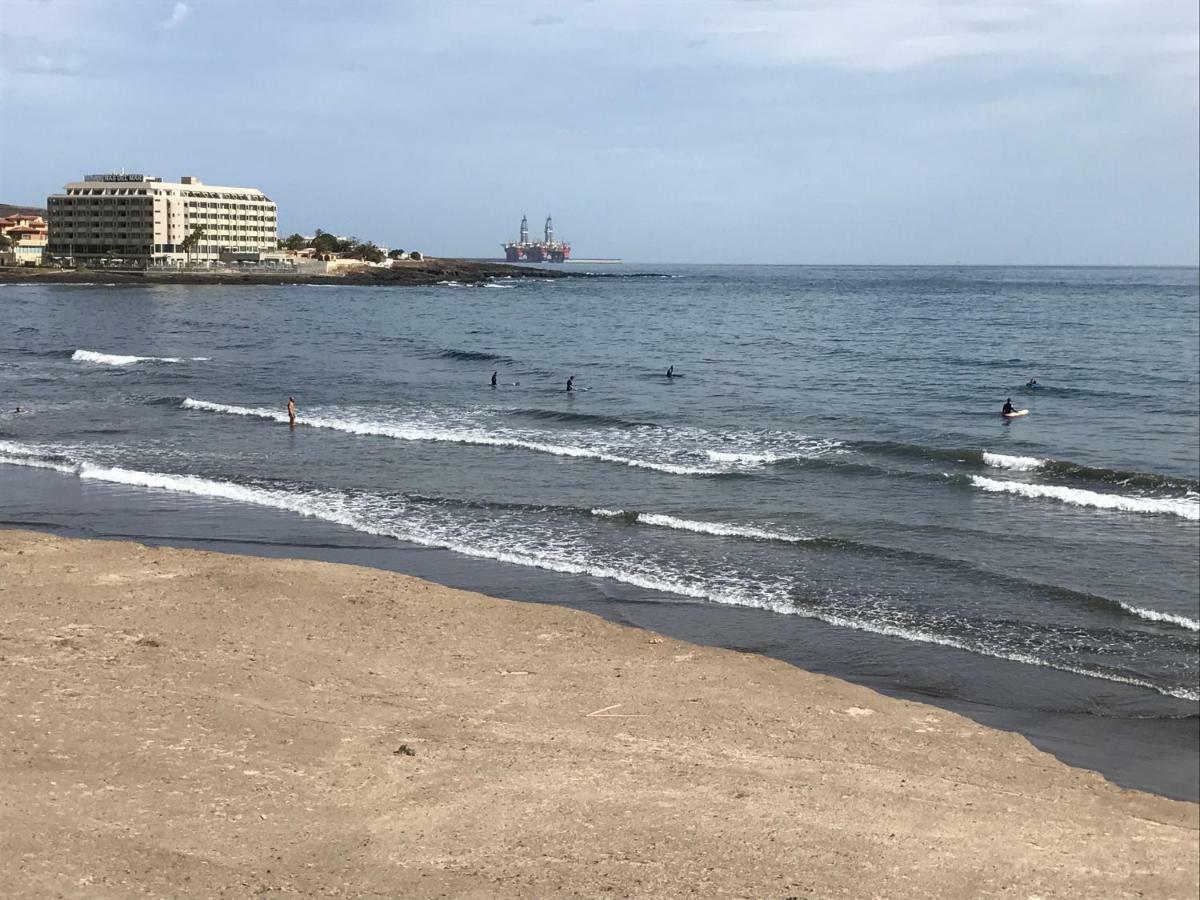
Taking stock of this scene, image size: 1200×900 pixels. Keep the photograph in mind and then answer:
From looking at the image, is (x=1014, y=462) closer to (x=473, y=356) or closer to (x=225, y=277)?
(x=473, y=356)

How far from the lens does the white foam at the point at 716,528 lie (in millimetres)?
21141

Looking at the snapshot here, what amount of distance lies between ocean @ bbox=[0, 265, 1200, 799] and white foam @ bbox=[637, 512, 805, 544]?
64mm

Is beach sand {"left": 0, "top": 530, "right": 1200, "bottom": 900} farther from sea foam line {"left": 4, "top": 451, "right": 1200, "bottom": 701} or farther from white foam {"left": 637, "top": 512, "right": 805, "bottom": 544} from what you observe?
white foam {"left": 637, "top": 512, "right": 805, "bottom": 544}

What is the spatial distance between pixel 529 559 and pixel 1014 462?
48.1ft

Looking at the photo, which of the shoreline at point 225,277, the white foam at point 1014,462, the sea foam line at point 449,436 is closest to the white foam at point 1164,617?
the sea foam line at point 449,436

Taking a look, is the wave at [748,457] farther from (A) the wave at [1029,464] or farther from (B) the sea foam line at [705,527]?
(B) the sea foam line at [705,527]

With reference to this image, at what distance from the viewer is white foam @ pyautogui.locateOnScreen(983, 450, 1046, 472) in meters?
28.4

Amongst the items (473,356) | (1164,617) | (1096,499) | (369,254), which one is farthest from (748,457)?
(369,254)

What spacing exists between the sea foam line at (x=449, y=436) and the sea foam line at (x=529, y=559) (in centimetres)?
735

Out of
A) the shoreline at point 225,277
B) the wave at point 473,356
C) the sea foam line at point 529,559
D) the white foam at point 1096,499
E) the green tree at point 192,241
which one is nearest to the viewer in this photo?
the sea foam line at point 529,559

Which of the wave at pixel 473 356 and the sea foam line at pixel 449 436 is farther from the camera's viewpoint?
the wave at pixel 473 356

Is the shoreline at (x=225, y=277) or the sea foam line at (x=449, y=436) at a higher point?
the shoreline at (x=225, y=277)

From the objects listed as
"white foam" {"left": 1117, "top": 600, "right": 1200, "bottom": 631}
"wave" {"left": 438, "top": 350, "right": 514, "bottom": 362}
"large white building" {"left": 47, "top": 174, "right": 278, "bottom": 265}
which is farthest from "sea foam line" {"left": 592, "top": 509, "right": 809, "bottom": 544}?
"large white building" {"left": 47, "top": 174, "right": 278, "bottom": 265}

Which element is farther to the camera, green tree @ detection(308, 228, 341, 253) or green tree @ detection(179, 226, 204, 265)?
green tree @ detection(308, 228, 341, 253)
